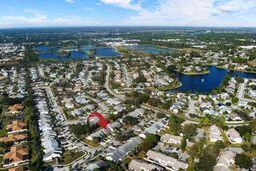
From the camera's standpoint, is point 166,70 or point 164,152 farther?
point 166,70

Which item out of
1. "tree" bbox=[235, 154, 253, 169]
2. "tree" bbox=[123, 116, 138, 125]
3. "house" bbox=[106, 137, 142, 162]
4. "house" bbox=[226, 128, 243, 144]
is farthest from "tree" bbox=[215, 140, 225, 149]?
"tree" bbox=[123, 116, 138, 125]

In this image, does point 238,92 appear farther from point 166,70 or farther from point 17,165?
point 17,165

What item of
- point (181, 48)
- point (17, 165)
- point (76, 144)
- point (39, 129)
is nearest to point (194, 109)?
point (76, 144)

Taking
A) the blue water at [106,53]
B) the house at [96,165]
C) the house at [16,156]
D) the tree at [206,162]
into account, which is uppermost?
the blue water at [106,53]

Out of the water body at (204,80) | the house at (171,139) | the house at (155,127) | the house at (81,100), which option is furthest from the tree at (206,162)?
the water body at (204,80)

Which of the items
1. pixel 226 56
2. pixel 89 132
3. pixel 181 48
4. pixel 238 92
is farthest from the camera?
pixel 181 48

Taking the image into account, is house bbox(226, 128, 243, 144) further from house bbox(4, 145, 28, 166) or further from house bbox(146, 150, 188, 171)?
house bbox(4, 145, 28, 166)

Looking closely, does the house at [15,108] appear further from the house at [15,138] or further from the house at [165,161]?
the house at [165,161]
